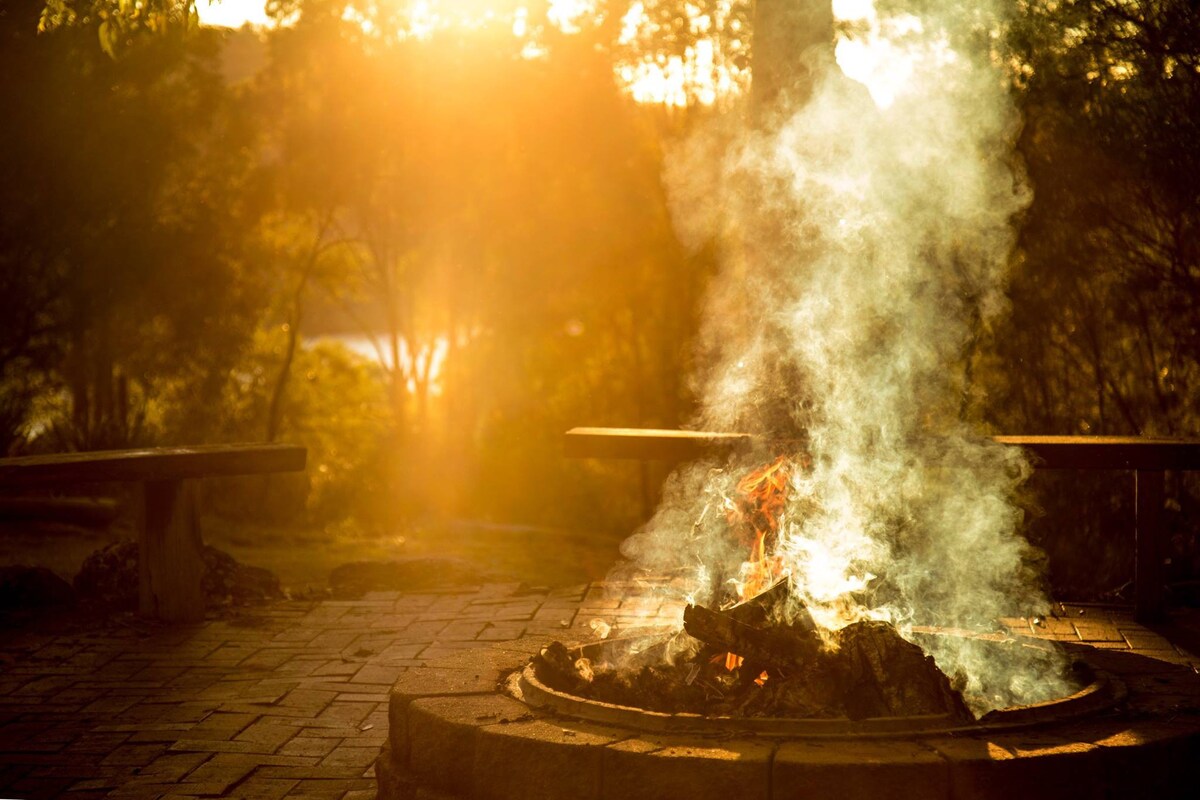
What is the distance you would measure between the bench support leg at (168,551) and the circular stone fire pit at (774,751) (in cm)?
347

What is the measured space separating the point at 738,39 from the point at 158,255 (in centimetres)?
782

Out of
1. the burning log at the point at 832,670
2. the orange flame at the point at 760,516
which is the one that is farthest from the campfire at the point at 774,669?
the orange flame at the point at 760,516

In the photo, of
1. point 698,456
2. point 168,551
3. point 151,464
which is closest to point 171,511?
point 168,551

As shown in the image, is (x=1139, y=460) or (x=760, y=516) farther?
(x=1139, y=460)

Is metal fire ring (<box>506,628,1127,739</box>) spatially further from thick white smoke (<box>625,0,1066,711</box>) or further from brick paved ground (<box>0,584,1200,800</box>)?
brick paved ground (<box>0,584,1200,800</box>)

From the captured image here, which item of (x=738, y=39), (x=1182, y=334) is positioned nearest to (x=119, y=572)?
(x=1182, y=334)

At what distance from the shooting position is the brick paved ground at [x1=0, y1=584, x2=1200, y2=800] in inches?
180

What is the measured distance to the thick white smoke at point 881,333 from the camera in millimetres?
5434

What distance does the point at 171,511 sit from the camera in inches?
287

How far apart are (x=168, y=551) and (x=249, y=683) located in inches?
67.0

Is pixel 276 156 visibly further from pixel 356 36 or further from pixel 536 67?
pixel 536 67

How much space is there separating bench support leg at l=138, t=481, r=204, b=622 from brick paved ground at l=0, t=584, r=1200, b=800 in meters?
0.16

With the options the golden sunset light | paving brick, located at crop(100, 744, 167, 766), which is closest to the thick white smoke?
the golden sunset light

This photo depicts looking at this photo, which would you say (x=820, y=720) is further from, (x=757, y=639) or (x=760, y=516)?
(x=760, y=516)
